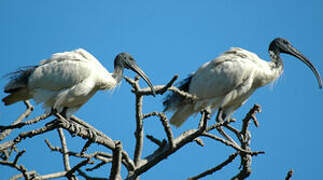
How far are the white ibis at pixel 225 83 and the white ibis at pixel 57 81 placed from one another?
123 centimetres

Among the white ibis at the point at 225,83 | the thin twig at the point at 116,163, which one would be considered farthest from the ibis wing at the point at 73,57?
the thin twig at the point at 116,163

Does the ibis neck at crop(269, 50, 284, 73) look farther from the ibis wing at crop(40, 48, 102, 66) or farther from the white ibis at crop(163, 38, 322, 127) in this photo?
the ibis wing at crop(40, 48, 102, 66)

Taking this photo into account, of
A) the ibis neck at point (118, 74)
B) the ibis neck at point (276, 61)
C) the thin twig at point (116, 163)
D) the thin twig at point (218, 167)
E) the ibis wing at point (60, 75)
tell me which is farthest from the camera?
the ibis neck at point (276, 61)

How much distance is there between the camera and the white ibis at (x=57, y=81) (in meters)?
7.09

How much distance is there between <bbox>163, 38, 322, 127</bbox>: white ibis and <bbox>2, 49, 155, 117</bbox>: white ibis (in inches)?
48.5

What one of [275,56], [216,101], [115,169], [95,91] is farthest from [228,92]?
[115,169]

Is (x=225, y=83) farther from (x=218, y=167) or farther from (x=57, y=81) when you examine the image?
(x=57, y=81)

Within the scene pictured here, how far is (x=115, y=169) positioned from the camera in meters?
5.20

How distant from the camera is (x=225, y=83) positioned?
8.15m

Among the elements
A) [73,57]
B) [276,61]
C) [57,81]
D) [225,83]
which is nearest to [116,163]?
[57,81]

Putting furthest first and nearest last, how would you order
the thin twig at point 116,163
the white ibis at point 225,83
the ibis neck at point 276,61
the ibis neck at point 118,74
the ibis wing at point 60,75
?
the ibis neck at point 276,61 < the white ibis at point 225,83 < the ibis neck at point 118,74 < the ibis wing at point 60,75 < the thin twig at point 116,163

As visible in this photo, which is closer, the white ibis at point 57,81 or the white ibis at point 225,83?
the white ibis at point 57,81

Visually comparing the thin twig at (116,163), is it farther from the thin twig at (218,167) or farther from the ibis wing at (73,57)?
the ibis wing at (73,57)

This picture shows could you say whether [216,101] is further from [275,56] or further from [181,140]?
[181,140]
